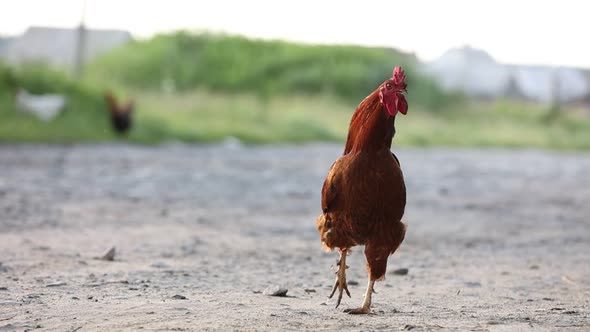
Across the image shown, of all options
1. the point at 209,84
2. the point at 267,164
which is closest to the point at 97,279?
the point at 267,164

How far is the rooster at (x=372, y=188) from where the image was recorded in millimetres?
4742

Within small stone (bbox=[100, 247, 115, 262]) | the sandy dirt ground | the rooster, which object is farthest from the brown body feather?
small stone (bbox=[100, 247, 115, 262])

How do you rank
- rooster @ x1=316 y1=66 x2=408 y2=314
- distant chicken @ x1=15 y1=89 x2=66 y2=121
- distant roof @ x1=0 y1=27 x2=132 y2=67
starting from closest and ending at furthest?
rooster @ x1=316 y1=66 x2=408 y2=314 → distant chicken @ x1=15 y1=89 x2=66 y2=121 → distant roof @ x1=0 y1=27 x2=132 y2=67

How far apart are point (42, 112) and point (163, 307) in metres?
17.1

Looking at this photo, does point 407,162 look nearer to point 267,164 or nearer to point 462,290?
point 267,164

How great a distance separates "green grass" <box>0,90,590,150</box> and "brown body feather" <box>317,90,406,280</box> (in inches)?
588

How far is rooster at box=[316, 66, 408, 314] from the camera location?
4.74 meters

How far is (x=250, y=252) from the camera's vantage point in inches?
297

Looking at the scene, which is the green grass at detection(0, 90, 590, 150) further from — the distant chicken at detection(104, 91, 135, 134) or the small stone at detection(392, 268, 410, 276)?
the small stone at detection(392, 268, 410, 276)

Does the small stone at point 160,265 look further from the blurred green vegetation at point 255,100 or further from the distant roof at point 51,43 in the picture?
the distant roof at point 51,43

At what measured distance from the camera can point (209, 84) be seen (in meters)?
35.5

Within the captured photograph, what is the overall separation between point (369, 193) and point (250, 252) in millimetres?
2964

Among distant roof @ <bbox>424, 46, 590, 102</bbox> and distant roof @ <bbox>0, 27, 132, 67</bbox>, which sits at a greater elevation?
distant roof @ <bbox>424, 46, 590, 102</bbox>

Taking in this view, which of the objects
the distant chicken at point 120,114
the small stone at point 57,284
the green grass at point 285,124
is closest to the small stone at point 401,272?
the small stone at point 57,284
